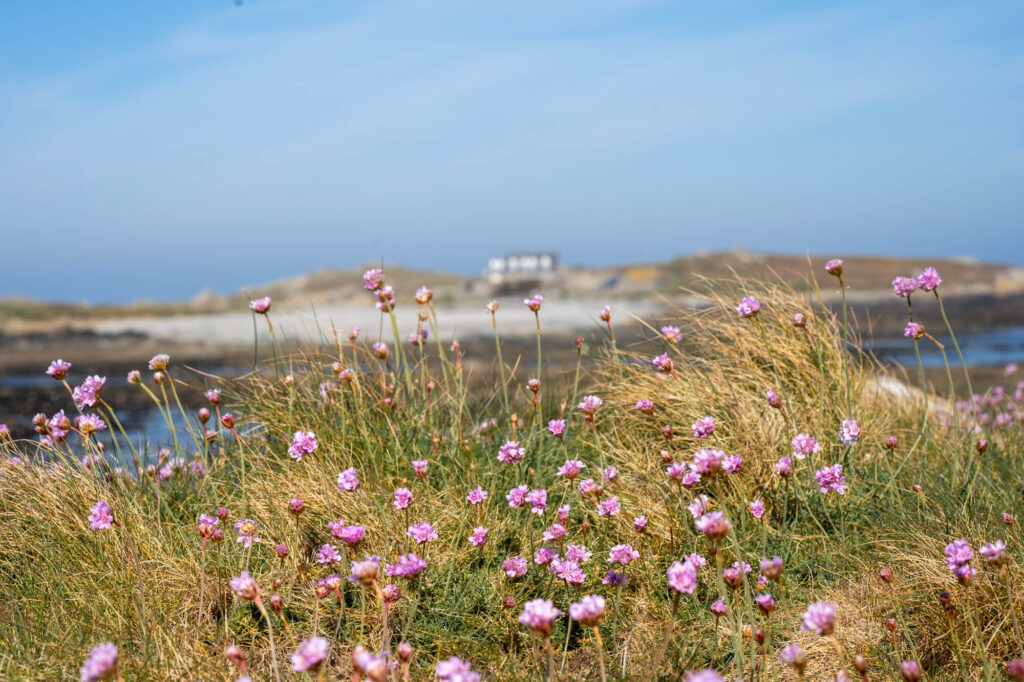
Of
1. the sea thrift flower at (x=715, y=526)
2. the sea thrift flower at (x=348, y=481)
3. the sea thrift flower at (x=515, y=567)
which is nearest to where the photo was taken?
the sea thrift flower at (x=715, y=526)

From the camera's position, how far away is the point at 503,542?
3219 millimetres

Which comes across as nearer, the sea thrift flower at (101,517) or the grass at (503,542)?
the grass at (503,542)

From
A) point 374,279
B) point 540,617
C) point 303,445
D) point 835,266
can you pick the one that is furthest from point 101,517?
point 835,266

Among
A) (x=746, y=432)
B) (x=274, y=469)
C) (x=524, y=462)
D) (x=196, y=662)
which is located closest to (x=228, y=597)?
(x=196, y=662)

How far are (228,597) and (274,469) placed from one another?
3.64 ft

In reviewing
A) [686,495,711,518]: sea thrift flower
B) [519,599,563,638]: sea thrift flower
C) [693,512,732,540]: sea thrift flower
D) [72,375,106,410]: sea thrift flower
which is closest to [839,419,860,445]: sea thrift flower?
[686,495,711,518]: sea thrift flower

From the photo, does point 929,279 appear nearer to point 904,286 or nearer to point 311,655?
point 904,286

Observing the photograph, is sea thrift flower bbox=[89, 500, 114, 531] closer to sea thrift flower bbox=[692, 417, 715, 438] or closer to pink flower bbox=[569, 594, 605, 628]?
pink flower bbox=[569, 594, 605, 628]

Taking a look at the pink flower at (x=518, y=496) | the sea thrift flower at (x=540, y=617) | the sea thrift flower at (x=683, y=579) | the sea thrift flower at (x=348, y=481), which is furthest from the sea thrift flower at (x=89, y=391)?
the sea thrift flower at (x=683, y=579)

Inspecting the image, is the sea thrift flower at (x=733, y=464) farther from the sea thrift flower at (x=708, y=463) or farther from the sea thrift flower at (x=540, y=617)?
the sea thrift flower at (x=540, y=617)

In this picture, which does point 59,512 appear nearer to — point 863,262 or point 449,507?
point 449,507

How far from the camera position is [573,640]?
2.91 meters

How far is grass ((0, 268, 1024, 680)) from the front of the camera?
251cm

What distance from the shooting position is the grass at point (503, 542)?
2508 millimetres
